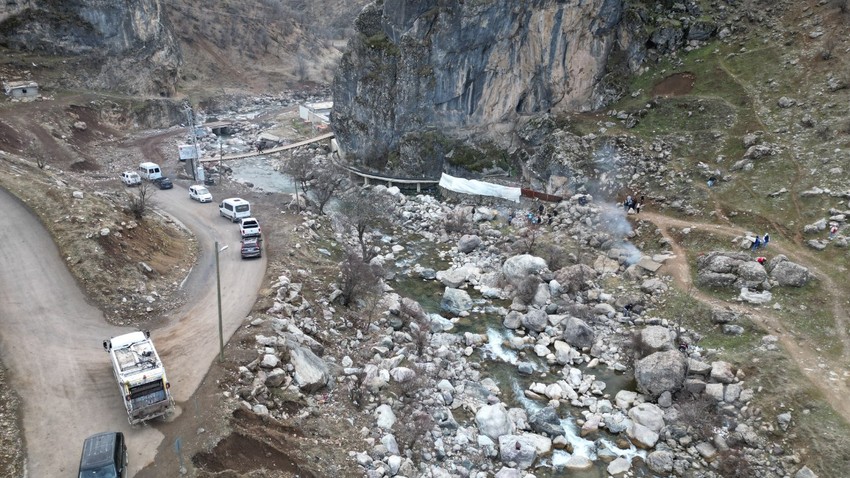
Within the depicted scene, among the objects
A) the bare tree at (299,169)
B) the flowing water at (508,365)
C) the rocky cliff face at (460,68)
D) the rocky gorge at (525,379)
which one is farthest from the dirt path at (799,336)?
the bare tree at (299,169)

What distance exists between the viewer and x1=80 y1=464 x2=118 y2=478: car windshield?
14961mm

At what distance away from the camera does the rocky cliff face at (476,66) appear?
51.7 m

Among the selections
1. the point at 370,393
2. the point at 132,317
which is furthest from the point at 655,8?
the point at 132,317

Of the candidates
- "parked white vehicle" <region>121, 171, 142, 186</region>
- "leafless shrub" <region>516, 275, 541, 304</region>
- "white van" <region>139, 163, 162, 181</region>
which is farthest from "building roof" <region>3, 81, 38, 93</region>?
"leafless shrub" <region>516, 275, 541, 304</region>

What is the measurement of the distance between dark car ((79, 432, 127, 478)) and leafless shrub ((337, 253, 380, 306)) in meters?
15.1

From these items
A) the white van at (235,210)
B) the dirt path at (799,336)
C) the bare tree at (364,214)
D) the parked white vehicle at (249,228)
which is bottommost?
the bare tree at (364,214)

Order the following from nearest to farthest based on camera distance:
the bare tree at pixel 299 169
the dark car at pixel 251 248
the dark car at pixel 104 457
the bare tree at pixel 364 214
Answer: the dark car at pixel 104 457 → the dark car at pixel 251 248 → the bare tree at pixel 364 214 → the bare tree at pixel 299 169

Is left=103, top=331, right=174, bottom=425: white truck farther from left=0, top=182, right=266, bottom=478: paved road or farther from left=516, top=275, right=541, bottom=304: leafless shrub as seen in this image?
left=516, top=275, right=541, bottom=304: leafless shrub

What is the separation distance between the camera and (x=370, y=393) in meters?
23.6

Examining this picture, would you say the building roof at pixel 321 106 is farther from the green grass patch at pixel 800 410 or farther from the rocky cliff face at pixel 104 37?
the green grass patch at pixel 800 410

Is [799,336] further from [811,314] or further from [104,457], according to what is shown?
[104,457]

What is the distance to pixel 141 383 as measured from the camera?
58.2 ft

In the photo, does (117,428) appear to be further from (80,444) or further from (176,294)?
(176,294)

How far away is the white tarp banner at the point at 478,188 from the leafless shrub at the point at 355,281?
64.3 feet
